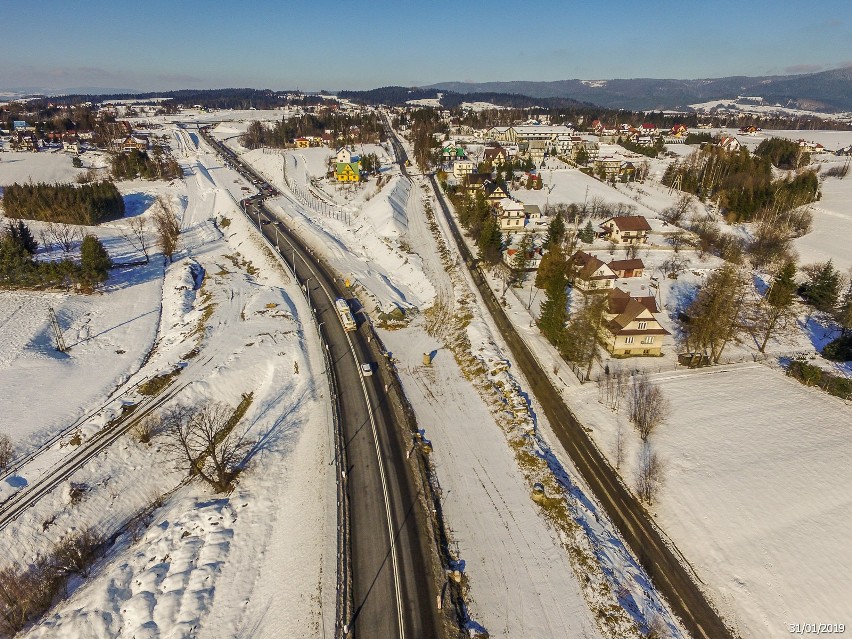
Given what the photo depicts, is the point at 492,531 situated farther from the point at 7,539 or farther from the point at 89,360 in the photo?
the point at 89,360

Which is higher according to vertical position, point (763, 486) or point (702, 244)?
point (702, 244)

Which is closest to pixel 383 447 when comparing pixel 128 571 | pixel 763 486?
pixel 128 571

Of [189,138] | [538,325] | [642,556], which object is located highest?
[189,138]

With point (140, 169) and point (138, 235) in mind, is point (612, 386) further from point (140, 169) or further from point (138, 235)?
point (140, 169)

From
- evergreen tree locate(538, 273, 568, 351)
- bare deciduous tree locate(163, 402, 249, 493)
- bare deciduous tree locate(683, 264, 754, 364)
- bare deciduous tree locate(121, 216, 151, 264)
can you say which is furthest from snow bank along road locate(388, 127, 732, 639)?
bare deciduous tree locate(121, 216, 151, 264)

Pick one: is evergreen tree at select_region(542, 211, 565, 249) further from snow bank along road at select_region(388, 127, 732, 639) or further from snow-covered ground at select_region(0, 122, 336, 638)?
snow-covered ground at select_region(0, 122, 336, 638)

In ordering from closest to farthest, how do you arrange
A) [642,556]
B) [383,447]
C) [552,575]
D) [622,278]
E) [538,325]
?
[552,575]
[642,556]
[383,447]
[538,325]
[622,278]

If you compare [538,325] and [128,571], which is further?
[538,325]
